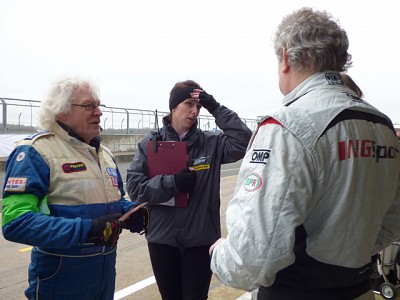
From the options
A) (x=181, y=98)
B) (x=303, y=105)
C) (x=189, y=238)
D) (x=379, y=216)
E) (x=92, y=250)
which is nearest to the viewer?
(x=303, y=105)

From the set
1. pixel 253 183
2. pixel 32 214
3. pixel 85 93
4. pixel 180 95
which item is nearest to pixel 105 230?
pixel 32 214

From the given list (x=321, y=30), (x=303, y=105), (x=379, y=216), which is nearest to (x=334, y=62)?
(x=321, y=30)

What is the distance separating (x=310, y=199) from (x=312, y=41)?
616 mm

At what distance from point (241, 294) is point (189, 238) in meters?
1.57

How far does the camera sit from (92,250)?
6.82 feet

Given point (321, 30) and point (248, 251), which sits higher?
point (321, 30)

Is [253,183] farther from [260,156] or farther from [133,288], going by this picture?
[133,288]

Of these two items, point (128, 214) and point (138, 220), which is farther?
point (138, 220)

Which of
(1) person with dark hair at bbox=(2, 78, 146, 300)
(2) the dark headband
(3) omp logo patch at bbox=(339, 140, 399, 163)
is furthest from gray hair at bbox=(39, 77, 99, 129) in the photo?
(3) omp logo patch at bbox=(339, 140, 399, 163)

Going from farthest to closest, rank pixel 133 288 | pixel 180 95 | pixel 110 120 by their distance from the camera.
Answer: pixel 110 120
pixel 133 288
pixel 180 95

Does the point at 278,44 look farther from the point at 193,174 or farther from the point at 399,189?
the point at 193,174

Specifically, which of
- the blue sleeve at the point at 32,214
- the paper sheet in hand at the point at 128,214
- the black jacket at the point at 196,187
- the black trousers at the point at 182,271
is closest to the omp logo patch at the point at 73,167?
the blue sleeve at the point at 32,214

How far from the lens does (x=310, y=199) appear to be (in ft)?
4.32

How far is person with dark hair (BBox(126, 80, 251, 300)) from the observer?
8.46ft
